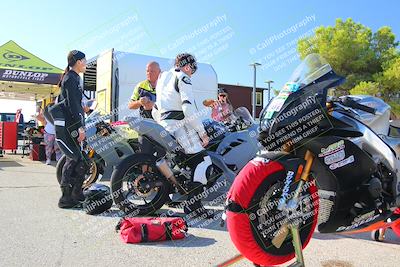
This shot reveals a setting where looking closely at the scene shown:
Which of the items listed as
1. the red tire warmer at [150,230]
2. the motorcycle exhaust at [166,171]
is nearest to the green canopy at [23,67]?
the motorcycle exhaust at [166,171]

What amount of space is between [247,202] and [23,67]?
44.5 ft

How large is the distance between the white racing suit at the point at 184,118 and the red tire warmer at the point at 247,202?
2.08 m

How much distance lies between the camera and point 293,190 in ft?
7.69

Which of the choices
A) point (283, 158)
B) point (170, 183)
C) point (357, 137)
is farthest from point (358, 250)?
point (170, 183)

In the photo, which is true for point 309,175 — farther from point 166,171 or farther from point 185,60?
point 185,60

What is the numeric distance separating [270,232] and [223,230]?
1.71m

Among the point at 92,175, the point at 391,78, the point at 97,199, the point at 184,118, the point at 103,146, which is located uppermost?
the point at 103,146

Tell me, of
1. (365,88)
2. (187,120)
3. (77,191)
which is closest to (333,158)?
(187,120)

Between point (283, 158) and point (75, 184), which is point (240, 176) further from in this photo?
point (75, 184)

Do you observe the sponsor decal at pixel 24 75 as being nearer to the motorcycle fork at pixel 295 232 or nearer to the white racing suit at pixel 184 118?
the white racing suit at pixel 184 118

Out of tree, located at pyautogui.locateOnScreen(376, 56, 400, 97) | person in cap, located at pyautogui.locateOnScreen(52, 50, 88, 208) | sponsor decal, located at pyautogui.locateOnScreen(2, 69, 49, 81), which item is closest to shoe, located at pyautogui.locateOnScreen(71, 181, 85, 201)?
person in cap, located at pyautogui.locateOnScreen(52, 50, 88, 208)

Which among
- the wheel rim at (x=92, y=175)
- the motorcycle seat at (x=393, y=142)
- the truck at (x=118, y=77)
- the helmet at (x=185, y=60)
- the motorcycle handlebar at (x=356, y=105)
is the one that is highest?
the truck at (x=118, y=77)

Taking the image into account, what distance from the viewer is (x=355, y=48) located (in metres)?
18.9

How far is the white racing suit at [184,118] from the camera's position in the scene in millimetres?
4359
